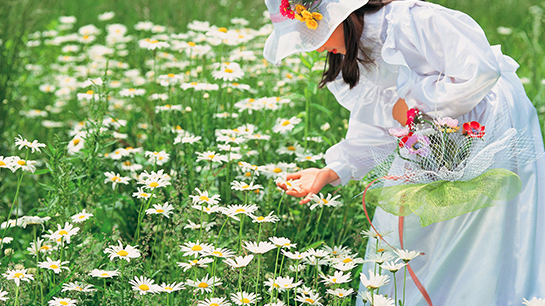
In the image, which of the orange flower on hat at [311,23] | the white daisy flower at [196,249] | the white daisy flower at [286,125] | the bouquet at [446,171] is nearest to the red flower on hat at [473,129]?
the bouquet at [446,171]

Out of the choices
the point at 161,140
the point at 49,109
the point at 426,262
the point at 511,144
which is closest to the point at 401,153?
the point at 511,144

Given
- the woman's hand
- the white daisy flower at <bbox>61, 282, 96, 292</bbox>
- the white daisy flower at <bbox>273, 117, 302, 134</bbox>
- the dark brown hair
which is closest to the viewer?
the white daisy flower at <bbox>61, 282, 96, 292</bbox>

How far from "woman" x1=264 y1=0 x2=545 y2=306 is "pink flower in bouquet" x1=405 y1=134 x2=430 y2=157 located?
0.31 ft

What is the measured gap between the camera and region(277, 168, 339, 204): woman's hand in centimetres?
167

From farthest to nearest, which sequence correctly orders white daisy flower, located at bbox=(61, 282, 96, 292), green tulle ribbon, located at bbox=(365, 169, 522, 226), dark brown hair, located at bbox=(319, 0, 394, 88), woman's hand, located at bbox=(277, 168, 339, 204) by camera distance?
woman's hand, located at bbox=(277, 168, 339, 204), dark brown hair, located at bbox=(319, 0, 394, 88), white daisy flower, located at bbox=(61, 282, 96, 292), green tulle ribbon, located at bbox=(365, 169, 522, 226)

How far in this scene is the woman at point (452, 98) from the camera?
136 centimetres

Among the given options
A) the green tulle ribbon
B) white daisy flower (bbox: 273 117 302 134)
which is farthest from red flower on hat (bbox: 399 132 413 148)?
white daisy flower (bbox: 273 117 302 134)

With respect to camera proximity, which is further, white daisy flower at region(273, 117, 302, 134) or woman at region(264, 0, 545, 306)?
white daisy flower at region(273, 117, 302, 134)

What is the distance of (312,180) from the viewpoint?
1697 mm

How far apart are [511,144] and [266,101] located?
122 cm

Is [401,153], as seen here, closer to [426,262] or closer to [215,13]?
[426,262]

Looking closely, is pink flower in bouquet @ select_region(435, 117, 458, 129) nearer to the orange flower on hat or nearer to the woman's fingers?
the orange flower on hat

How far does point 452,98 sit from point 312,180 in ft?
→ 1.78

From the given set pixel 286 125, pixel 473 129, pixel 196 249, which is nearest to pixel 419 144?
pixel 473 129
